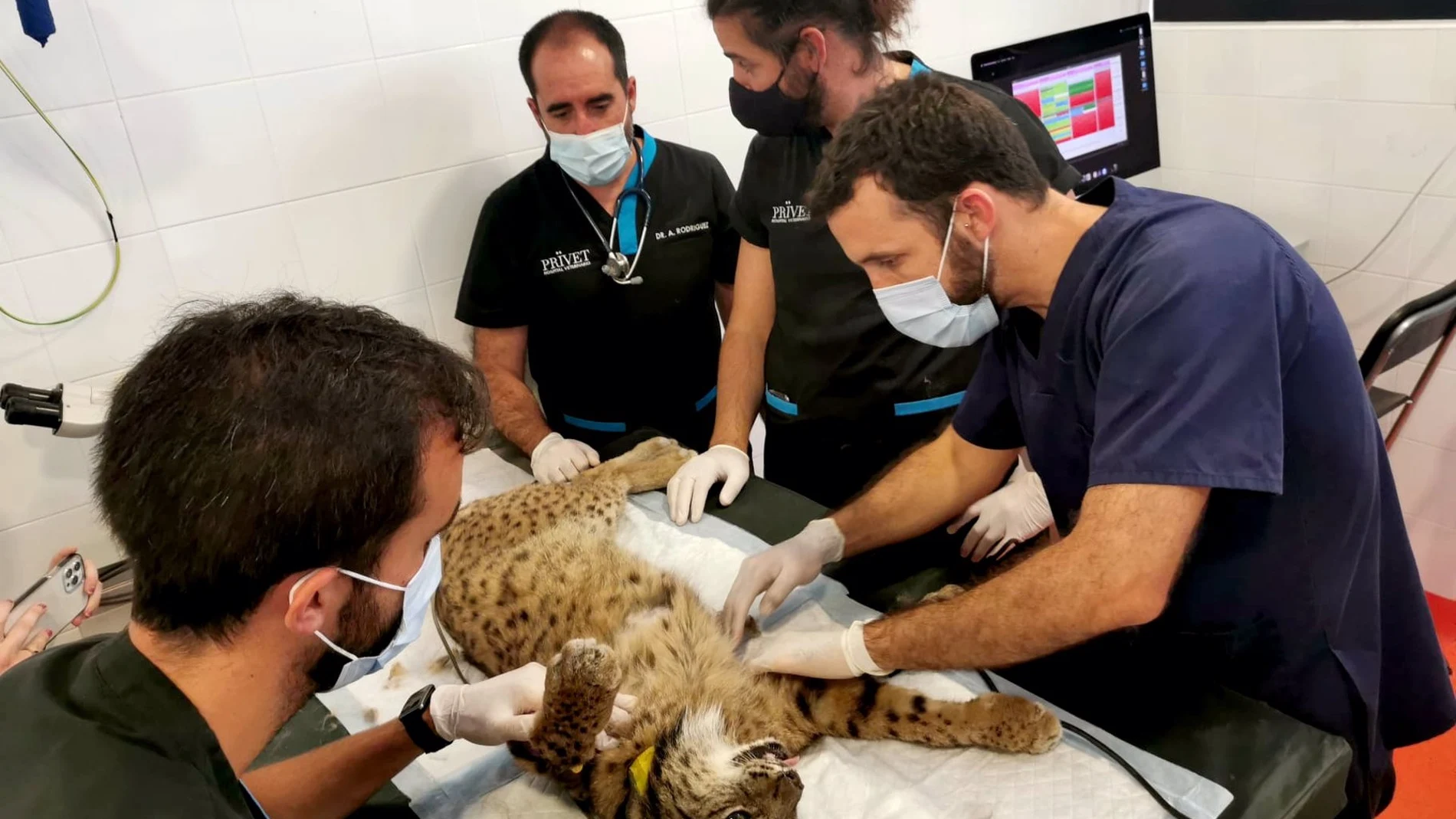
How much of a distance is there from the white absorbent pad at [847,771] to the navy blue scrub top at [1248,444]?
31 cm

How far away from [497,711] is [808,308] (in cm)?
125

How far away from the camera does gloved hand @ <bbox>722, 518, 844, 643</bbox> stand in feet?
5.83

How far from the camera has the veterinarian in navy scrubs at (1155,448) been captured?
1.26 m

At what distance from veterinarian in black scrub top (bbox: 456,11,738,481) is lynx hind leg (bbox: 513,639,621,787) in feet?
3.04

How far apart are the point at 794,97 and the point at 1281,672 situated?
4.91ft

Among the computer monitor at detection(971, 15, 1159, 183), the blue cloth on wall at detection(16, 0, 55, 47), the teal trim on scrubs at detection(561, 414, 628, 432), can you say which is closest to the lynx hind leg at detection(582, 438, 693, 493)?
the teal trim on scrubs at detection(561, 414, 628, 432)

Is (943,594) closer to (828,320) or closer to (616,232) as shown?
(828,320)

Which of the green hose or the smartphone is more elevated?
the green hose

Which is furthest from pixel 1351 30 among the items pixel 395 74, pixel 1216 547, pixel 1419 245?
pixel 395 74

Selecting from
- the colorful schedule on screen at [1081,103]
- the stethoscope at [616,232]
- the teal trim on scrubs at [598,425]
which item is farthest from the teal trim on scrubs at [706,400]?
the colorful schedule on screen at [1081,103]

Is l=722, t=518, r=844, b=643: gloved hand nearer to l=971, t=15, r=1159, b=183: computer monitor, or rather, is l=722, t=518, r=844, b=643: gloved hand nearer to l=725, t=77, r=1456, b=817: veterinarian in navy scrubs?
l=725, t=77, r=1456, b=817: veterinarian in navy scrubs

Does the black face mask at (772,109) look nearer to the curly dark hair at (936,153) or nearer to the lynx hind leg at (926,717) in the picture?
the curly dark hair at (936,153)

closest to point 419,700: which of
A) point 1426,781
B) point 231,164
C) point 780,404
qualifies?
point 780,404

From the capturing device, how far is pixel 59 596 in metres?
1.86
